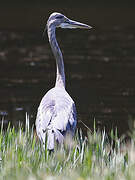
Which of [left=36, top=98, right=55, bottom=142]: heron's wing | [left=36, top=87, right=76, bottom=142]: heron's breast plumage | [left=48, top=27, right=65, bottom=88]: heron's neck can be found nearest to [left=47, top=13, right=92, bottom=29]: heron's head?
[left=48, top=27, right=65, bottom=88]: heron's neck

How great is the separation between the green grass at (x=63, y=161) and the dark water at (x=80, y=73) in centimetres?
307

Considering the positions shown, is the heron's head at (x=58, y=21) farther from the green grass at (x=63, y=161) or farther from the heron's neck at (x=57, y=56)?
the green grass at (x=63, y=161)

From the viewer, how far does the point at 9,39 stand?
14875mm

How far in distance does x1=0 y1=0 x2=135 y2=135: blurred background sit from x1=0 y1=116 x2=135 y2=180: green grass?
77cm

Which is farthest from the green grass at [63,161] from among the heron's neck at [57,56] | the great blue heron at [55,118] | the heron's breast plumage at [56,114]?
the heron's neck at [57,56]

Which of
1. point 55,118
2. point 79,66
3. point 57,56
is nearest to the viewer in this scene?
point 55,118

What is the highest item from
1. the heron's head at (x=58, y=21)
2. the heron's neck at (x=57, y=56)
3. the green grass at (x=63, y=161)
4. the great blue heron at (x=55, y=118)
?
the heron's head at (x=58, y=21)

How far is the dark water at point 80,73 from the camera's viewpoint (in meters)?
8.77

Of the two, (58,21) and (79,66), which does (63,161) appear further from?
(79,66)

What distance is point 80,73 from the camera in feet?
37.4

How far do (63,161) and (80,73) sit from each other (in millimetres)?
7003

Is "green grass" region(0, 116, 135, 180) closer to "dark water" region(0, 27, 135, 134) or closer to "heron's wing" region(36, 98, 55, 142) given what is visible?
"heron's wing" region(36, 98, 55, 142)

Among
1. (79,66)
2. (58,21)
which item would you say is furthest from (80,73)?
(58,21)

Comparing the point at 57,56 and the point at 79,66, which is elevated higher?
the point at 57,56
